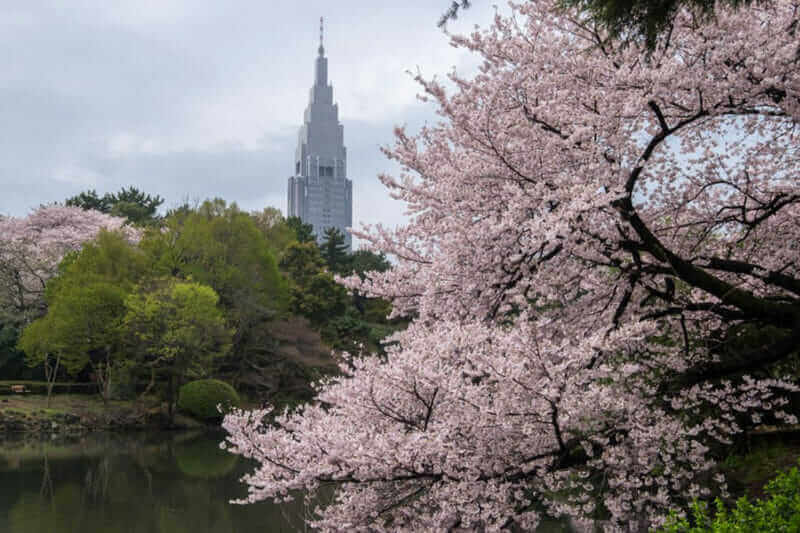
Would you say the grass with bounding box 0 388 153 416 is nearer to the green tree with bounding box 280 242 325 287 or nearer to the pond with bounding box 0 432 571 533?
the pond with bounding box 0 432 571 533

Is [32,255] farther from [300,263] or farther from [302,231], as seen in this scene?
[302,231]

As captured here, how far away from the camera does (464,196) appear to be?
4.95 metres

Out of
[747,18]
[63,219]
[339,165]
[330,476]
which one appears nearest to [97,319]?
[63,219]

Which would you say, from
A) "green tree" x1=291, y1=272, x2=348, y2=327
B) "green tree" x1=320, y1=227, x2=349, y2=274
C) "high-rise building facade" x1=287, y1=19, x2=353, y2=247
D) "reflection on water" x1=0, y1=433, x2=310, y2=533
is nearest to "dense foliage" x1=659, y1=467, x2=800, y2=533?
"reflection on water" x1=0, y1=433, x2=310, y2=533

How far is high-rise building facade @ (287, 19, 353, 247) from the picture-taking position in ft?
357

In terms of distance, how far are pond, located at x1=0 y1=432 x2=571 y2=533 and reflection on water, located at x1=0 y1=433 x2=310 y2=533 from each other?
0.01 m

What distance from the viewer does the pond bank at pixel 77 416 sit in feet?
67.7

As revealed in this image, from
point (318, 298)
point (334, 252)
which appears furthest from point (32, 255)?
point (334, 252)

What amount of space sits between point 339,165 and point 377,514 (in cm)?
11113

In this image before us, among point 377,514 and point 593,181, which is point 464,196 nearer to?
point 593,181

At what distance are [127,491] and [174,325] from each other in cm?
1005

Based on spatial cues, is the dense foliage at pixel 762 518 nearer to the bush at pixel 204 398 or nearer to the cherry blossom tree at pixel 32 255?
the bush at pixel 204 398

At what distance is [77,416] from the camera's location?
71.0 feet

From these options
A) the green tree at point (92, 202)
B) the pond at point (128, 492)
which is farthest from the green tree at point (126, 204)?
the pond at point (128, 492)
